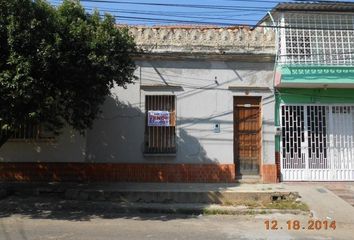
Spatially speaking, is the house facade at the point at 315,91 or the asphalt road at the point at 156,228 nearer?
the asphalt road at the point at 156,228

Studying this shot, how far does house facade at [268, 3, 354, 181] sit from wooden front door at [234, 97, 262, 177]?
63 cm

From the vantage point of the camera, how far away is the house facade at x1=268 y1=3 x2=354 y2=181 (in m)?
14.6

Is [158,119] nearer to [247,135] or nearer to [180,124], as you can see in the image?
[180,124]

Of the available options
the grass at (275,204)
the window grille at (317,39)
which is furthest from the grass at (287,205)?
the window grille at (317,39)

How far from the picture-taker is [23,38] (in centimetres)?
1030

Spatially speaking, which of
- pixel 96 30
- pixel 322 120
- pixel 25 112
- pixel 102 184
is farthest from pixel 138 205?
pixel 322 120

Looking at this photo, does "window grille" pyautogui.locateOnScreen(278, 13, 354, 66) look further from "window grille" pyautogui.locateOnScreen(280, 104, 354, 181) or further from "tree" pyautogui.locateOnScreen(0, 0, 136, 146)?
"tree" pyautogui.locateOnScreen(0, 0, 136, 146)

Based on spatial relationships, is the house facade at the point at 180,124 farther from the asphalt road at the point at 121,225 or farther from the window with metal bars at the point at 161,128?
the asphalt road at the point at 121,225

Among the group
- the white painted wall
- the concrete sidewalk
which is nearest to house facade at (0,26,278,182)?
the white painted wall

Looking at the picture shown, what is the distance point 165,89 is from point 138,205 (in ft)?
13.7

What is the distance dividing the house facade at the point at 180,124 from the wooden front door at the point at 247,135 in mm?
32

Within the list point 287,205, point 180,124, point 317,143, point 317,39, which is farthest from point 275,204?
point 317,39

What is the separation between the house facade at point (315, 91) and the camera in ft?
47.9

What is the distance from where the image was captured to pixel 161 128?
15.2 m
